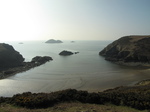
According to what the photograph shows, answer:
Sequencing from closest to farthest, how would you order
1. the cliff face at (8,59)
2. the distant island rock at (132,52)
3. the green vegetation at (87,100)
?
the green vegetation at (87,100), the cliff face at (8,59), the distant island rock at (132,52)

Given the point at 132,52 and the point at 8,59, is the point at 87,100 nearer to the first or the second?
the point at 8,59

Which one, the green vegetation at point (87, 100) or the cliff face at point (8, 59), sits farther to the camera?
the cliff face at point (8, 59)

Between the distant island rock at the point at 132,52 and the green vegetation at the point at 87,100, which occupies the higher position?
the distant island rock at the point at 132,52

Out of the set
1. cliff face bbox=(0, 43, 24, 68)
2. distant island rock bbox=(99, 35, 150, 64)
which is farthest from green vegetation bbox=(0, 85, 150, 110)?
distant island rock bbox=(99, 35, 150, 64)

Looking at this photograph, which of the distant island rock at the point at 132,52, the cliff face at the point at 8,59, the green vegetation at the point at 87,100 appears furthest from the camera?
the distant island rock at the point at 132,52

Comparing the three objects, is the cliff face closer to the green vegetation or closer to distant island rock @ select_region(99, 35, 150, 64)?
distant island rock @ select_region(99, 35, 150, 64)

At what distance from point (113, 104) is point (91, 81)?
24974mm

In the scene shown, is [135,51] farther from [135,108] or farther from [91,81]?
[135,108]

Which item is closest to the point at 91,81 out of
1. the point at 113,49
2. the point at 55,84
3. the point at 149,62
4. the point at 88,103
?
the point at 55,84

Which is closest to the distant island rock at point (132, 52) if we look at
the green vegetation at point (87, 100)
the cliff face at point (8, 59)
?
the cliff face at point (8, 59)

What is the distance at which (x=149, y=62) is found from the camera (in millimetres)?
66688

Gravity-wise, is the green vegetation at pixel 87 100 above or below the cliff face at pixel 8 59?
below

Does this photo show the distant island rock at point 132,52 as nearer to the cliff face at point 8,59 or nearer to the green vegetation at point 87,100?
the cliff face at point 8,59

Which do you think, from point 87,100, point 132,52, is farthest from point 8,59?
point 132,52
